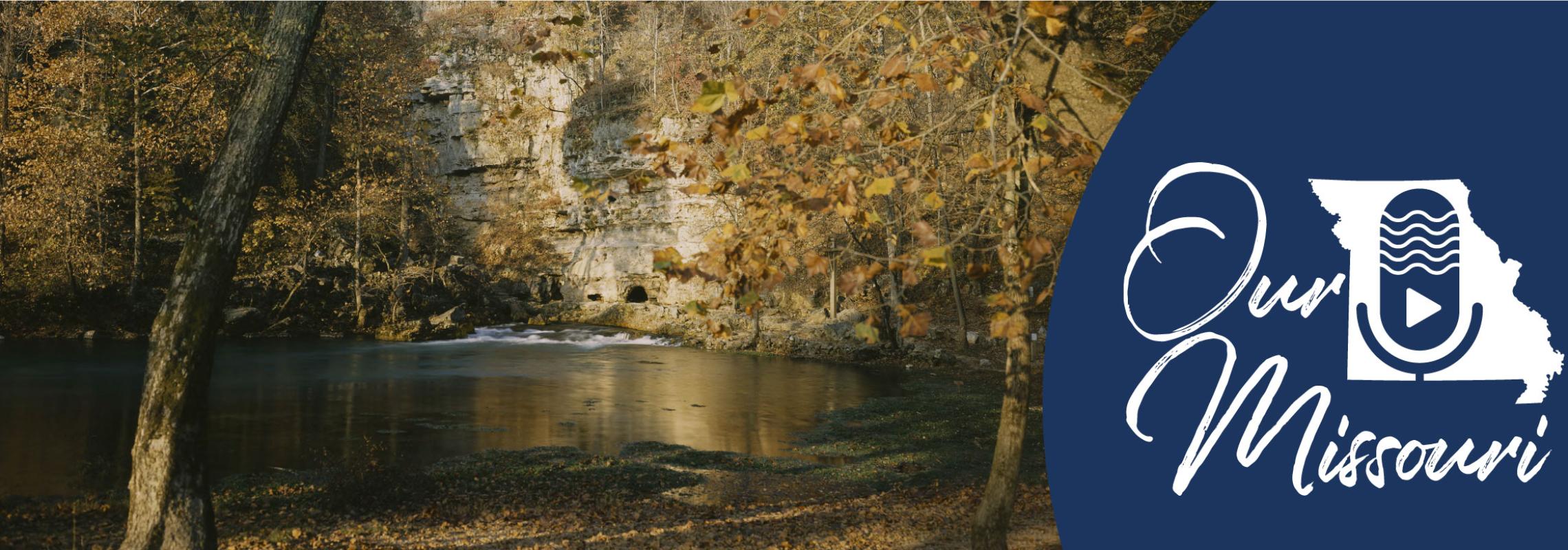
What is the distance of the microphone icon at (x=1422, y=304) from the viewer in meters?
3.72

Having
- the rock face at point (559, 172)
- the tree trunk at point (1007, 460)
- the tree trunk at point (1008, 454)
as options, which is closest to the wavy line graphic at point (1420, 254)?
the tree trunk at point (1008, 454)

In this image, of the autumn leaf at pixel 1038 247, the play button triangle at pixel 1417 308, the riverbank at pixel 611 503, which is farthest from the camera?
the riverbank at pixel 611 503

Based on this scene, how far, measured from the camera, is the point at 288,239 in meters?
32.4

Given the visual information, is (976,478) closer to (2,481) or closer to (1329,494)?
(1329,494)

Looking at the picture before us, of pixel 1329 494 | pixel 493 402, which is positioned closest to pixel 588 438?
pixel 493 402

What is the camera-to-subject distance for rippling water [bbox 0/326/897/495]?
1385cm

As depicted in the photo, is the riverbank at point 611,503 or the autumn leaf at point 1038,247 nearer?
the autumn leaf at point 1038,247

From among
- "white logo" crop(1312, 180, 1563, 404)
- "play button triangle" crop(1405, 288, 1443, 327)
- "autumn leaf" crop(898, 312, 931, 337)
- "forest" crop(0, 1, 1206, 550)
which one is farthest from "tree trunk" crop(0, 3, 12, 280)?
"play button triangle" crop(1405, 288, 1443, 327)

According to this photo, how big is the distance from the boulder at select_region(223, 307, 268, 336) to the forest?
113mm

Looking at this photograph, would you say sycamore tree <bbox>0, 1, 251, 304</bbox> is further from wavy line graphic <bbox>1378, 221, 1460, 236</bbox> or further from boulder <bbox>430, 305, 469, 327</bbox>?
wavy line graphic <bbox>1378, 221, 1460, 236</bbox>

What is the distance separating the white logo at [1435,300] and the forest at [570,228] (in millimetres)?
1136

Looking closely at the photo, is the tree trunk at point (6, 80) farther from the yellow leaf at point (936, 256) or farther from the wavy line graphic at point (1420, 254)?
the wavy line graphic at point (1420, 254)

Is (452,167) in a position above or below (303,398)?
above

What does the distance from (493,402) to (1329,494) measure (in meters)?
17.3
